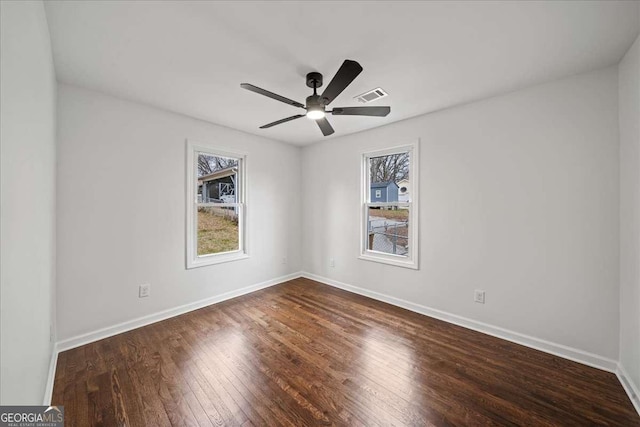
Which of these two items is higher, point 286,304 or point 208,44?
point 208,44

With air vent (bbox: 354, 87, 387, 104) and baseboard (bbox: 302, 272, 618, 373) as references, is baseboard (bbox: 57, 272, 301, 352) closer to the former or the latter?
baseboard (bbox: 302, 272, 618, 373)

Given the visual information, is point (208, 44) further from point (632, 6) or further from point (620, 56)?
point (620, 56)

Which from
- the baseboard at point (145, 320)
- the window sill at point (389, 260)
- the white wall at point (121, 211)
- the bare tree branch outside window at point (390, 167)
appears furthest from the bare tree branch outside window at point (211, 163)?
the window sill at point (389, 260)

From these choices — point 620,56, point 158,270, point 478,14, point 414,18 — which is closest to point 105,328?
point 158,270

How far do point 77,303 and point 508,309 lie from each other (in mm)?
4346

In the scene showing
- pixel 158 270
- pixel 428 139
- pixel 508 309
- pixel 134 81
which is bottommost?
pixel 508 309

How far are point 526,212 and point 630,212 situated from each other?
66 cm

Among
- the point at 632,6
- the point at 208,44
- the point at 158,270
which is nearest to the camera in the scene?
the point at 632,6

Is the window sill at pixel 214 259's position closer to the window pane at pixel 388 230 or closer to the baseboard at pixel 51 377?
the baseboard at pixel 51 377

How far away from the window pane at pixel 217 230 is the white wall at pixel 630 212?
419 cm

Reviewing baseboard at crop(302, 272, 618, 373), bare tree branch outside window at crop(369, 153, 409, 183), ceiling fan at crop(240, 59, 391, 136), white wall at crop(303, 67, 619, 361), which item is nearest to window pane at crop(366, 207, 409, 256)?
white wall at crop(303, 67, 619, 361)

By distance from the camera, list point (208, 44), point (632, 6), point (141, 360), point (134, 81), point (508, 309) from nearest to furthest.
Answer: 1. point (632, 6)
2. point (208, 44)
3. point (141, 360)
4. point (134, 81)
5. point (508, 309)

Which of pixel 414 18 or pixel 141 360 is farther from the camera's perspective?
pixel 141 360

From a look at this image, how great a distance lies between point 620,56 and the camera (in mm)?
1939
